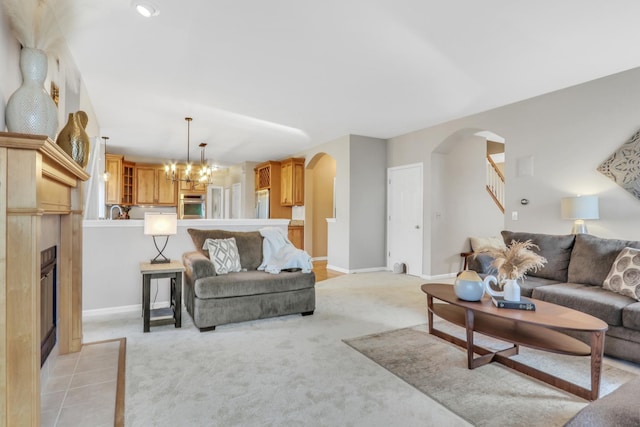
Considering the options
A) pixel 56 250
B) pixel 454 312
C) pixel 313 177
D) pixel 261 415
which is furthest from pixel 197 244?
pixel 313 177

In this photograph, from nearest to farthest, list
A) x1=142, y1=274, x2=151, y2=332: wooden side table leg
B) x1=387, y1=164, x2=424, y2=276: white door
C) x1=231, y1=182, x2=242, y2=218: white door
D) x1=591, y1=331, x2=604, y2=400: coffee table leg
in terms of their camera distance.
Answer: x1=591, y1=331, x2=604, y2=400: coffee table leg < x1=142, y1=274, x2=151, y2=332: wooden side table leg < x1=387, y1=164, x2=424, y2=276: white door < x1=231, y1=182, x2=242, y2=218: white door

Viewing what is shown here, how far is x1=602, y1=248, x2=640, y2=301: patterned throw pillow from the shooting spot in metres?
2.56

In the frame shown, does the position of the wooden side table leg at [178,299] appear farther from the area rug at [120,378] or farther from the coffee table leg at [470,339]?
the coffee table leg at [470,339]

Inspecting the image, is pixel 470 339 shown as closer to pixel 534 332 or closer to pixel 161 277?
pixel 534 332

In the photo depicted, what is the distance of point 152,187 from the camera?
8555 mm

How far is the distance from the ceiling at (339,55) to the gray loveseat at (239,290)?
1778mm

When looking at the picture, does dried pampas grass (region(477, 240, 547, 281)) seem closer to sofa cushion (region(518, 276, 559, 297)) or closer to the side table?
sofa cushion (region(518, 276, 559, 297))

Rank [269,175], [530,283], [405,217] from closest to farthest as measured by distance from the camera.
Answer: [530,283], [405,217], [269,175]

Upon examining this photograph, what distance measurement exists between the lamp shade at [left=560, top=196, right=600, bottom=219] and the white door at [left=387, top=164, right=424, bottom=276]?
2.37 m

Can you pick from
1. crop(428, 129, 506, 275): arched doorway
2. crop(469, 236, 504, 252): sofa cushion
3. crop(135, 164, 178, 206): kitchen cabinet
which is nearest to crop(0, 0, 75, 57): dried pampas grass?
crop(428, 129, 506, 275): arched doorway

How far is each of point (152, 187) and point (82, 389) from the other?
7.36 meters

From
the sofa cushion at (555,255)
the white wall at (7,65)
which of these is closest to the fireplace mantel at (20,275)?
the white wall at (7,65)

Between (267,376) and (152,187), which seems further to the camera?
(152,187)

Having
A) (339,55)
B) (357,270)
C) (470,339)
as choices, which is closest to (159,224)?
(339,55)
